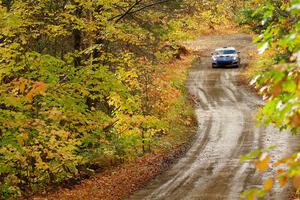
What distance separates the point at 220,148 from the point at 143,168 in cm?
407

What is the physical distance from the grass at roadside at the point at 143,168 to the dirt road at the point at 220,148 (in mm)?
453

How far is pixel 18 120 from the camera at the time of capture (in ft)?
32.7

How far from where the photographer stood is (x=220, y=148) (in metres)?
18.3

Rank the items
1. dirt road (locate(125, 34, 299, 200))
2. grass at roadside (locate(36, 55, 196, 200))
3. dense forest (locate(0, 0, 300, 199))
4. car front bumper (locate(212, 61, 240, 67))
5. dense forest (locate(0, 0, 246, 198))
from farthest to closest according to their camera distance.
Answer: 1. car front bumper (locate(212, 61, 240, 67))
2. grass at roadside (locate(36, 55, 196, 200))
3. dirt road (locate(125, 34, 299, 200))
4. dense forest (locate(0, 0, 246, 198))
5. dense forest (locate(0, 0, 300, 199))

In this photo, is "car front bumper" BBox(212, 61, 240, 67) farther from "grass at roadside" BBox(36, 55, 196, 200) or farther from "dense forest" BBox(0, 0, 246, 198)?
"dense forest" BBox(0, 0, 246, 198)

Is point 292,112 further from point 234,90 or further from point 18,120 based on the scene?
point 234,90

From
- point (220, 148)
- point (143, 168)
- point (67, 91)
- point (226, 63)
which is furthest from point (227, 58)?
point (67, 91)

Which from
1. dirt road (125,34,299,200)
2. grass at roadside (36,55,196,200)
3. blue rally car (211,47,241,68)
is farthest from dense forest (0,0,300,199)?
blue rally car (211,47,241,68)

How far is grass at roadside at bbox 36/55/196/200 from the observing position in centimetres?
1306

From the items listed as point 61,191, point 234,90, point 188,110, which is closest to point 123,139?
point 61,191

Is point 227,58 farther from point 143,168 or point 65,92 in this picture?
point 65,92

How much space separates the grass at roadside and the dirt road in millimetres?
453

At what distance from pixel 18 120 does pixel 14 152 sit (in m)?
1.00

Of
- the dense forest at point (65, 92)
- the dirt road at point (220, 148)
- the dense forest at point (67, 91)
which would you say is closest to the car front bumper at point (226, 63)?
the dirt road at point (220, 148)
